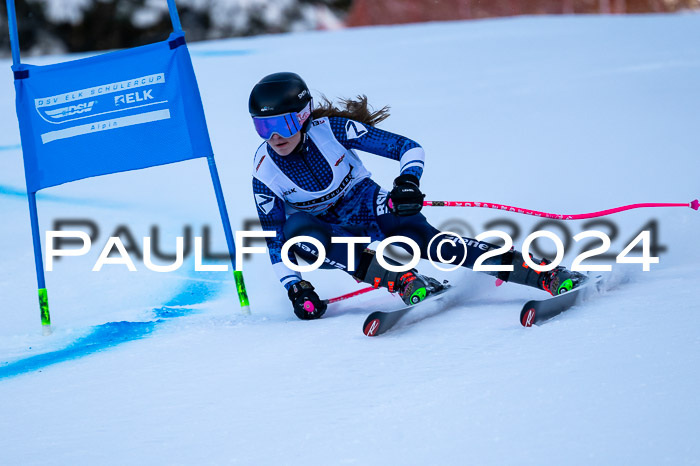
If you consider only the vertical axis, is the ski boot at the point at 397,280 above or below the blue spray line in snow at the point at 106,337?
above

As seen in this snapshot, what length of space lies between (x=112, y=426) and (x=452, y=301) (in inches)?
56.7

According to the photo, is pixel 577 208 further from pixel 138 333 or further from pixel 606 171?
pixel 138 333

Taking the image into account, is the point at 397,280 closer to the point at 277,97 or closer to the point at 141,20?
the point at 277,97

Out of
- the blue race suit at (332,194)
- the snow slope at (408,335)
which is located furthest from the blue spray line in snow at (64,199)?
the blue race suit at (332,194)

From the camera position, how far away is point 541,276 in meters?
2.92

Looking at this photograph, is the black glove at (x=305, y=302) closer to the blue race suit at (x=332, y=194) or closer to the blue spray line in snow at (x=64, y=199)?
the blue race suit at (x=332, y=194)

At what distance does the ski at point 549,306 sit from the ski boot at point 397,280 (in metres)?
0.48

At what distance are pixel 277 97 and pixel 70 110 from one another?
3.22 ft

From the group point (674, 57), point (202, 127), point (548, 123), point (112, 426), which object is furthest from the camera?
point (674, 57)

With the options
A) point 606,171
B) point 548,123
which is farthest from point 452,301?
point 548,123

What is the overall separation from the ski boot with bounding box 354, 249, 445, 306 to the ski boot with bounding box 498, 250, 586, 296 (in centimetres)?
29

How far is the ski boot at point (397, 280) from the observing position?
299 cm

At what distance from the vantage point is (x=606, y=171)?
5070 mm

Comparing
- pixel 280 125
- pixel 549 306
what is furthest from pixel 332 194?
pixel 549 306
